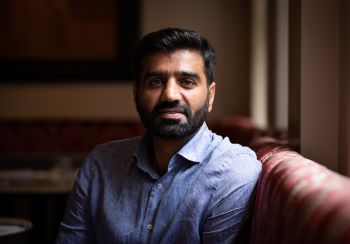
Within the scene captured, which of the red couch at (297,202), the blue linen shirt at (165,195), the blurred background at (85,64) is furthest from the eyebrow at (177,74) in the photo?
the blurred background at (85,64)

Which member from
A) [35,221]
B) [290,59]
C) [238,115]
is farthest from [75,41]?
[290,59]

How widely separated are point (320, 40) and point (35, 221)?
164 centimetres

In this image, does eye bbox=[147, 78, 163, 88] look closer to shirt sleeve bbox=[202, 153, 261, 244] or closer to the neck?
the neck

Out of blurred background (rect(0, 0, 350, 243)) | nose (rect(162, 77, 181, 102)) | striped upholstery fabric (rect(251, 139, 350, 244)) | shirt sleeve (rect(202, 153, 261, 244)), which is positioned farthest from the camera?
blurred background (rect(0, 0, 350, 243))

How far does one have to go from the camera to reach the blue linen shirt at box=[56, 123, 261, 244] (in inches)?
47.2

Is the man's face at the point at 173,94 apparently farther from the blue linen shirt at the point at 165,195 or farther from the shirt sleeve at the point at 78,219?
the shirt sleeve at the point at 78,219

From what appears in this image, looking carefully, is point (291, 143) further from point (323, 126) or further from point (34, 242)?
point (34, 242)

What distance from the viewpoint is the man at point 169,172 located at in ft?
3.97

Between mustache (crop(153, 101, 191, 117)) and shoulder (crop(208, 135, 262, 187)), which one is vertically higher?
mustache (crop(153, 101, 191, 117))

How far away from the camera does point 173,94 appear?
132 centimetres

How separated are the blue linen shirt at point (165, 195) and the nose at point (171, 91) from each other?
13 centimetres

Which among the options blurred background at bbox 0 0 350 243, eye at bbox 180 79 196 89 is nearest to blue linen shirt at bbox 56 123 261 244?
eye at bbox 180 79 196 89

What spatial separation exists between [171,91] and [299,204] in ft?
1.95

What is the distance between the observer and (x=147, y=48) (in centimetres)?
139
